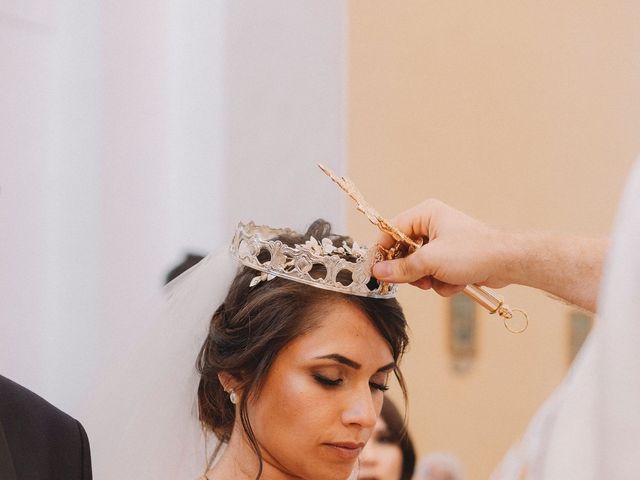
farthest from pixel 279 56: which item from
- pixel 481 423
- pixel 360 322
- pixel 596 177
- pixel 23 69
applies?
pixel 360 322

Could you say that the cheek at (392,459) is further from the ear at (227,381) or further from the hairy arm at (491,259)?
the hairy arm at (491,259)

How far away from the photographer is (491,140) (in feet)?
14.2

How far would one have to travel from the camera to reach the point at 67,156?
4.38 metres


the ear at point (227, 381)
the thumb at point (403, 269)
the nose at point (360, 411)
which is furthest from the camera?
the ear at point (227, 381)

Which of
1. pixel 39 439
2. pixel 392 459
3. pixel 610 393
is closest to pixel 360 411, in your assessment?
pixel 39 439

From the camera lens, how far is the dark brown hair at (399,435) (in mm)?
3342

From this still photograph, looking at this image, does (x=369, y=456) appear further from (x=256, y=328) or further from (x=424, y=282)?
(x=424, y=282)

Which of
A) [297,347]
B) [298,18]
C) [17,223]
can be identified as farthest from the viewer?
[298,18]

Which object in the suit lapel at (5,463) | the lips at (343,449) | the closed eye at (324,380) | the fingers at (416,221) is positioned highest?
the fingers at (416,221)

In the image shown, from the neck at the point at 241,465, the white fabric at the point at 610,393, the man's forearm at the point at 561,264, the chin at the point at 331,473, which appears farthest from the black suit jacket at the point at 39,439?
the white fabric at the point at 610,393

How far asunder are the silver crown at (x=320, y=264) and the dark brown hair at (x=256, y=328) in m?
0.02

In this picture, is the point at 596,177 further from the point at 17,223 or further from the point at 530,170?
the point at 17,223

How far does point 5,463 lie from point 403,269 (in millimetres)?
817

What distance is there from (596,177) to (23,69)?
91.6 inches
